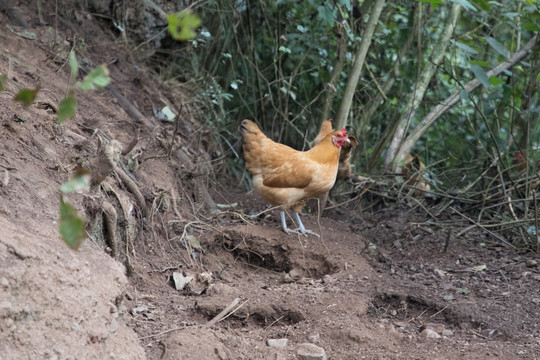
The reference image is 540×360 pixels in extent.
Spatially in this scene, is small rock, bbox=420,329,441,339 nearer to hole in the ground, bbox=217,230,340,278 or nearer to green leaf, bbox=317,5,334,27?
hole in the ground, bbox=217,230,340,278

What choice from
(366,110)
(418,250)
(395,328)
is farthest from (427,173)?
(395,328)

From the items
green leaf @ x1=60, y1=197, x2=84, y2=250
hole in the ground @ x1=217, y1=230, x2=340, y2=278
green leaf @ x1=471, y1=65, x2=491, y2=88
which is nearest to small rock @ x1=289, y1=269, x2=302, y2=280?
hole in the ground @ x1=217, y1=230, x2=340, y2=278

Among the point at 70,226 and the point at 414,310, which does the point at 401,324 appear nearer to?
the point at 414,310

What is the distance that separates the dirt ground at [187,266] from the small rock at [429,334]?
0.02 m

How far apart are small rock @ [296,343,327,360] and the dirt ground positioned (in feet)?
0.04

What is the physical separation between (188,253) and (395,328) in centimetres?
172

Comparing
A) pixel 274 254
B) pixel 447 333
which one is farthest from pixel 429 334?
pixel 274 254

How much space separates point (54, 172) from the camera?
374 centimetres

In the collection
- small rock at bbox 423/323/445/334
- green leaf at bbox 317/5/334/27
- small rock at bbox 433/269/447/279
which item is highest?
green leaf at bbox 317/5/334/27

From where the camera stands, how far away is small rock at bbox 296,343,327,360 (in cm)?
324

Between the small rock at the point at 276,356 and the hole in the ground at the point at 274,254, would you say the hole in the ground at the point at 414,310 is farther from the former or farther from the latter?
the small rock at the point at 276,356

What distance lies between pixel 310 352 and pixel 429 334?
2.98 ft

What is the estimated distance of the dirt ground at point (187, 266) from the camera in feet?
8.50

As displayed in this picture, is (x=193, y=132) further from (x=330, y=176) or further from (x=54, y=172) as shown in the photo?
(x=54, y=172)
